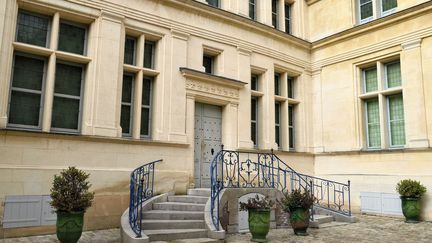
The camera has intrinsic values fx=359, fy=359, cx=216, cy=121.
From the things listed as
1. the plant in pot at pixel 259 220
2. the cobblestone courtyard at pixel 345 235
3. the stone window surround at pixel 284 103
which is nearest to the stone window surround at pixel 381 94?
the stone window surround at pixel 284 103

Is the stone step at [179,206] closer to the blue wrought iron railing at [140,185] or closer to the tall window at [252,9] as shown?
the blue wrought iron railing at [140,185]

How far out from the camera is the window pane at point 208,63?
1038 cm

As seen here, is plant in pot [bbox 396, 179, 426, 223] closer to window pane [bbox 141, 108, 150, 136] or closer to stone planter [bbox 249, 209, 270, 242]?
stone planter [bbox 249, 209, 270, 242]

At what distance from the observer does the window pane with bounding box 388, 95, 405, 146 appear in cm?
1033

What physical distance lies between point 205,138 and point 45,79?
4206mm

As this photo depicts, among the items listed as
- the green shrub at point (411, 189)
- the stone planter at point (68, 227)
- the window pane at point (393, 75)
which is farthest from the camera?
the window pane at point (393, 75)

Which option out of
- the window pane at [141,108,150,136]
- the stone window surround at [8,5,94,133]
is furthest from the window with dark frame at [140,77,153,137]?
the stone window surround at [8,5,94,133]

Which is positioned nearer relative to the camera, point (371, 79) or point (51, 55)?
point (51, 55)

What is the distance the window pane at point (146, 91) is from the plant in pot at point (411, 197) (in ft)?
22.7

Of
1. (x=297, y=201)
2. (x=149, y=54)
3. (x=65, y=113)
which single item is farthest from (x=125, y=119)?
(x=297, y=201)

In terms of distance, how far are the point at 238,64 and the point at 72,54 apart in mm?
4697

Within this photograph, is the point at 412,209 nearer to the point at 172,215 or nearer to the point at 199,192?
the point at 199,192

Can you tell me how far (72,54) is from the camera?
7.86m

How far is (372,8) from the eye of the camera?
11414mm
